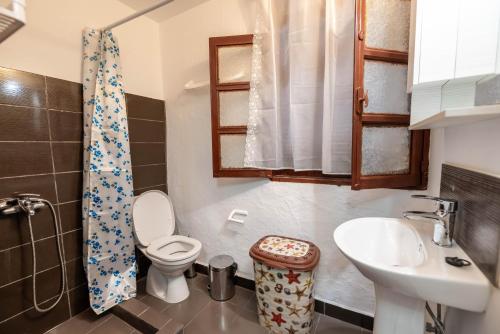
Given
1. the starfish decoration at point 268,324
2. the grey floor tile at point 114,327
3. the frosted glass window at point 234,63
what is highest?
the frosted glass window at point 234,63

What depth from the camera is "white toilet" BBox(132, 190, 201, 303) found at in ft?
5.54

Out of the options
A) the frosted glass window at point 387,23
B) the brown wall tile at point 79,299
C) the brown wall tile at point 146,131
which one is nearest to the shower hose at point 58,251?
the brown wall tile at point 79,299

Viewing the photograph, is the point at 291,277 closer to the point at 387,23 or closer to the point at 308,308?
the point at 308,308

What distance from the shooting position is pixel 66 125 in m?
1.52

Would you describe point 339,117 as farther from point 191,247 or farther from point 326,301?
point 191,247

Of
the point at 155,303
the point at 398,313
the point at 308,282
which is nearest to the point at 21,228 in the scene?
the point at 155,303

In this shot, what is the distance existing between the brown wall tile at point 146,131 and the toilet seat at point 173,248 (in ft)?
2.97

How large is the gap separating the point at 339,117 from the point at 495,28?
27.1 inches

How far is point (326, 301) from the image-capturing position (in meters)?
1.61

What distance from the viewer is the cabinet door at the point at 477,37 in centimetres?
79

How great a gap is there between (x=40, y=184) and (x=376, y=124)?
207 cm

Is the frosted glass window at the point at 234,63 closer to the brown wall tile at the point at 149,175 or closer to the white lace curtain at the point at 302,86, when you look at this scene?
the white lace curtain at the point at 302,86

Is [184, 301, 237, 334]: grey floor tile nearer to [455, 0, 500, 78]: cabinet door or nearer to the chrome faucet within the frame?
the chrome faucet

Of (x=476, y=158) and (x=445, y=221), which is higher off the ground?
(x=476, y=158)
